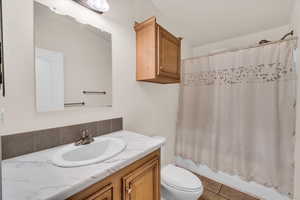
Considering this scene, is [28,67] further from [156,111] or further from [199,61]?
[199,61]

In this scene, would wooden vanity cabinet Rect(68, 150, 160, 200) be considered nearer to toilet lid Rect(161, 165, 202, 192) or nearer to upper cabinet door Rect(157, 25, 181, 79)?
toilet lid Rect(161, 165, 202, 192)

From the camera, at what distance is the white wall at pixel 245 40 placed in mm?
1920

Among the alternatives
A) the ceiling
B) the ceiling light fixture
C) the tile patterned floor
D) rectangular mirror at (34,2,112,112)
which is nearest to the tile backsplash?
rectangular mirror at (34,2,112,112)

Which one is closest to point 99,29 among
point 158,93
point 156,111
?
point 158,93

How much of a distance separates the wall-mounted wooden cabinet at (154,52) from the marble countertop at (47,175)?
831 mm

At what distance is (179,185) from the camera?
128 cm

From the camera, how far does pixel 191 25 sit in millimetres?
2041

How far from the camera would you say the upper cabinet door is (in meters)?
1.36

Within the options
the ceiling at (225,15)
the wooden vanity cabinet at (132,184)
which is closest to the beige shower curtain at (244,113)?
the ceiling at (225,15)

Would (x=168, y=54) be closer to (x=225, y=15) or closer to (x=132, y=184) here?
(x=225, y=15)

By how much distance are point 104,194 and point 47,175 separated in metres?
0.27

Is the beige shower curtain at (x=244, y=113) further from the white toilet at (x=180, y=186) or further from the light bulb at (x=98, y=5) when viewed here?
Result: the light bulb at (x=98, y=5)

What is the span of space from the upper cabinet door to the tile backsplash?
2.66 feet

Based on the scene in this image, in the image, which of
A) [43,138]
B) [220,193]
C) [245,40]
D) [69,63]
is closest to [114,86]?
[69,63]
